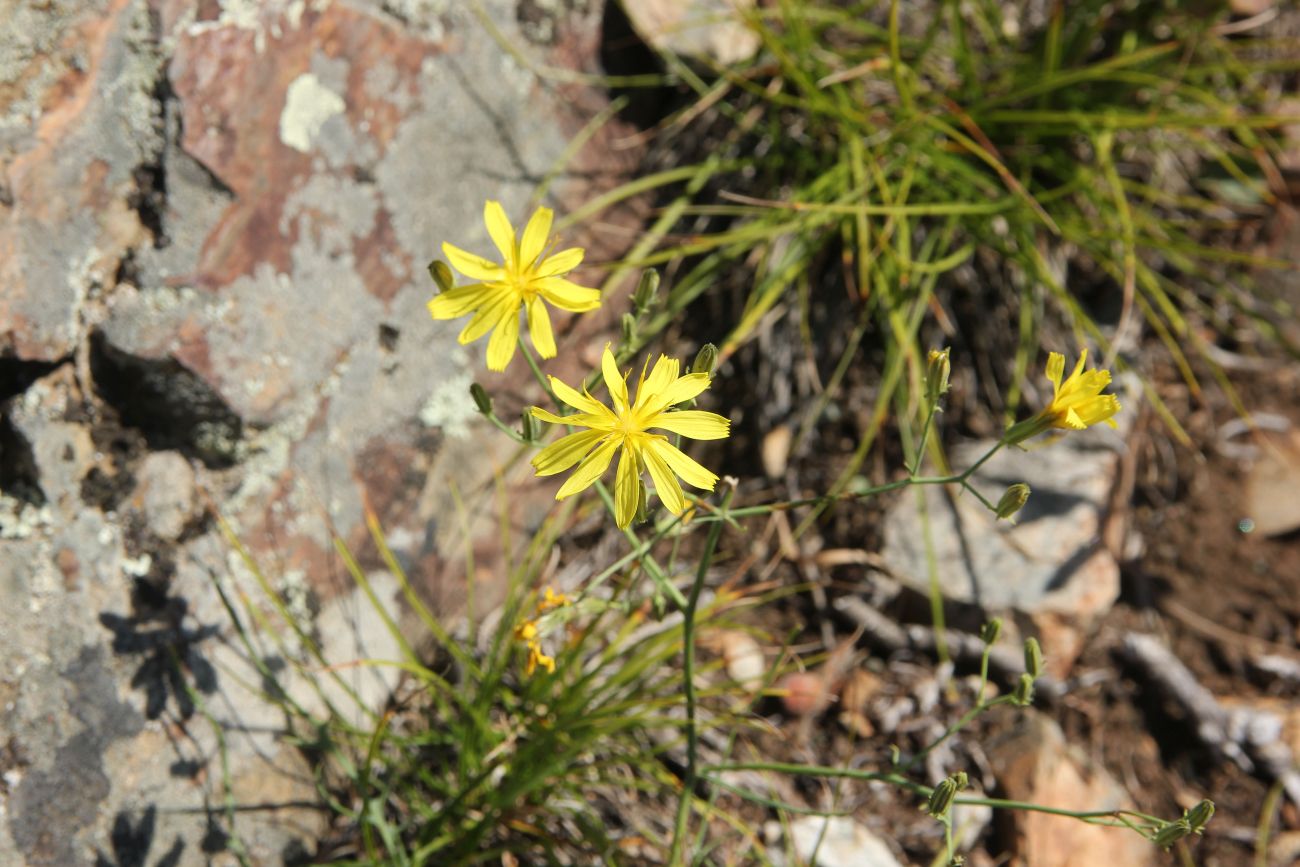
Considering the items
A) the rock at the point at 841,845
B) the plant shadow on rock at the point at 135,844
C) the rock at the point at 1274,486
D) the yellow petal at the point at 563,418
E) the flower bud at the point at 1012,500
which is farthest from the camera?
the rock at the point at 1274,486

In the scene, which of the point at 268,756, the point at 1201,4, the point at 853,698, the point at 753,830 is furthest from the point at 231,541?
the point at 1201,4

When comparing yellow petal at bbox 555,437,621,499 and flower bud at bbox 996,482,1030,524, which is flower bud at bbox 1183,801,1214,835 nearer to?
flower bud at bbox 996,482,1030,524

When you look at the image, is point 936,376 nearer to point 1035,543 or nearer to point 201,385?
point 1035,543

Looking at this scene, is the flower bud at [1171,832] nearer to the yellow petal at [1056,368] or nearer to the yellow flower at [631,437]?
the yellow petal at [1056,368]

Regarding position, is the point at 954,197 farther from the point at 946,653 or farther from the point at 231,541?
the point at 231,541

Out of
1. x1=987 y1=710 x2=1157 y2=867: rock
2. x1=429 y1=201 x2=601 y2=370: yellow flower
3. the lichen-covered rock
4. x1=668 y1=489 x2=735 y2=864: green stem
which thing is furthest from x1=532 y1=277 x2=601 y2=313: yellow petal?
x1=987 y1=710 x2=1157 y2=867: rock

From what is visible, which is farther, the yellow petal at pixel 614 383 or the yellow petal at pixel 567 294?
the yellow petal at pixel 567 294

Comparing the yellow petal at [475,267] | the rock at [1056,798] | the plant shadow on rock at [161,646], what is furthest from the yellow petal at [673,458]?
the rock at [1056,798]

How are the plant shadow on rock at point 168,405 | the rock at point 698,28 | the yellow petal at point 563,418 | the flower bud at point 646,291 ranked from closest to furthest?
the yellow petal at point 563,418
the flower bud at point 646,291
the plant shadow on rock at point 168,405
the rock at point 698,28
